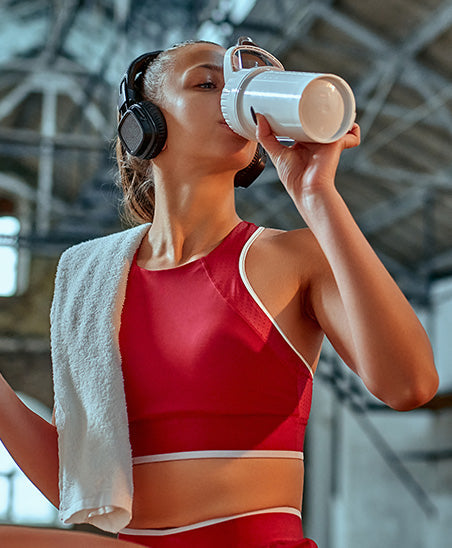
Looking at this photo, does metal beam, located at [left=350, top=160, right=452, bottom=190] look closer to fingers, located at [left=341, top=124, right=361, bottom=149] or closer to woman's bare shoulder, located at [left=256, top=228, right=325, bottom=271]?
woman's bare shoulder, located at [left=256, top=228, right=325, bottom=271]

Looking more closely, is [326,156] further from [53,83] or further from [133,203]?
[53,83]

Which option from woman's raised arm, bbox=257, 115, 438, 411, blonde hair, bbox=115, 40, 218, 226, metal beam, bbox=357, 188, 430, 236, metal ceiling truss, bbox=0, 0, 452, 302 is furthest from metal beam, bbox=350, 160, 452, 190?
woman's raised arm, bbox=257, 115, 438, 411

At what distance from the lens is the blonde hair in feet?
4.27

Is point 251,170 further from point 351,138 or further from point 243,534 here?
point 243,534

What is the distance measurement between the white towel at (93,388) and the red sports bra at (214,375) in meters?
0.03

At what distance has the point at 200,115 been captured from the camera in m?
1.20

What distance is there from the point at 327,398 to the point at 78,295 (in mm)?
10489

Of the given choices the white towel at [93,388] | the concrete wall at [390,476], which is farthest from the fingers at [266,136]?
the concrete wall at [390,476]

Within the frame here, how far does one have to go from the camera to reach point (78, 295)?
129 centimetres

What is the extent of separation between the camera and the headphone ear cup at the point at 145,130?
1241 mm

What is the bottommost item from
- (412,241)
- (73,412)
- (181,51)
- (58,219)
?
(73,412)

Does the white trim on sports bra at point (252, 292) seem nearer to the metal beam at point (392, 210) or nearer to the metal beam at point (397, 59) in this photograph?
the metal beam at point (397, 59)

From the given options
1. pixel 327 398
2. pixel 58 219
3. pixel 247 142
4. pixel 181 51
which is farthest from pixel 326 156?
pixel 58 219

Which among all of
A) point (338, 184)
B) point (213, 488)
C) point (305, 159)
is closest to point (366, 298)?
point (305, 159)
